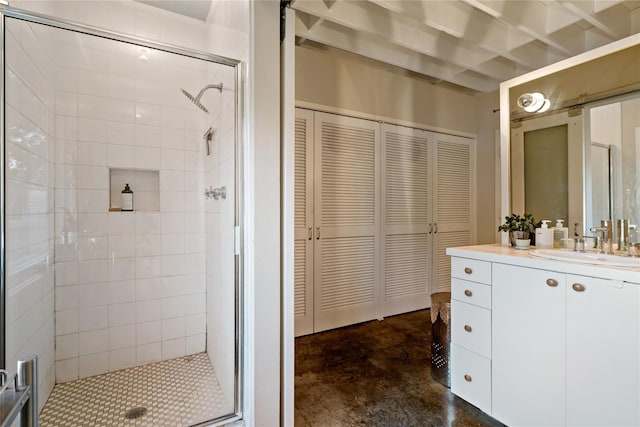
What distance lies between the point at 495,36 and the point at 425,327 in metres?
2.71

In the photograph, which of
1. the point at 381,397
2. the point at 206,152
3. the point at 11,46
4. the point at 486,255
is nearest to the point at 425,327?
the point at 381,397

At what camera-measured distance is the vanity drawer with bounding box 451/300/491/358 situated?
170 cm

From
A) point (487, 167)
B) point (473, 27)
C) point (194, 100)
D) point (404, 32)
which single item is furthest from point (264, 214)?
point (487, 167)

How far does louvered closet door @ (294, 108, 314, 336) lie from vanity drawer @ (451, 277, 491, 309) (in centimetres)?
133

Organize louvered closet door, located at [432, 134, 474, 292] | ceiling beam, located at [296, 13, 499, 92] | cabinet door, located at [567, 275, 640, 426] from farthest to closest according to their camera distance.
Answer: louvered closet door, located at [432, 134, 474, 292]
ceiling beam, located at [296, 13, 499, 92]
cabinet door, located at [567, 275, 640, 426]

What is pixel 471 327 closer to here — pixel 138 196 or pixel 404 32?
pixel 404 32

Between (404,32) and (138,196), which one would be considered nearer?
(138,196)

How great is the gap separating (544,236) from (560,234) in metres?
0.11

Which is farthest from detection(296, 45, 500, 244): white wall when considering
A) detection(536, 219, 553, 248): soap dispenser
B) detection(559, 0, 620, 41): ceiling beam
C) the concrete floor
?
the concrete floor

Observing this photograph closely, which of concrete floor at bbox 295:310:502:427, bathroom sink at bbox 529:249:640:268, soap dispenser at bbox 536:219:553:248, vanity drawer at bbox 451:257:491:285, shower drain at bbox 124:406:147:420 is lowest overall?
concrete floor at bbox 295:310:502:427

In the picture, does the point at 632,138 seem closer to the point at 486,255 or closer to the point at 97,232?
the point at 486,255

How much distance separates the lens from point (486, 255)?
1.70 m

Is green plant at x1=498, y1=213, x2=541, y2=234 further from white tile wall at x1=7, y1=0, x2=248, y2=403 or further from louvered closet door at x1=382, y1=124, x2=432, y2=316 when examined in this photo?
white tile wall at x1=7, y1=0, x2=248, y2=403

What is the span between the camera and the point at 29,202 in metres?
1.60
